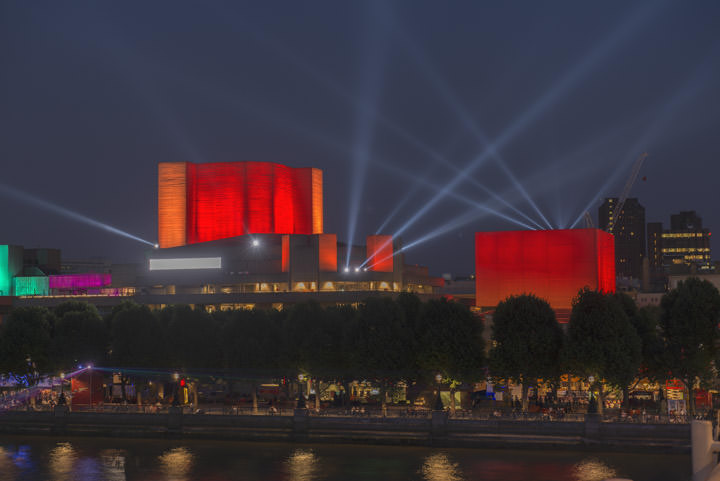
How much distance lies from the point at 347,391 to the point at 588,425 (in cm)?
2815

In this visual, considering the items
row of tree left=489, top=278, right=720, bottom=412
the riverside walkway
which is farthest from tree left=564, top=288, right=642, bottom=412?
the riverside walkway

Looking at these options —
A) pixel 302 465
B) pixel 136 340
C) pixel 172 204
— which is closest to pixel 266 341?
pixel 136 340

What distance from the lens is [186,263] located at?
146 metres

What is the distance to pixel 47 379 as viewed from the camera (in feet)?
337

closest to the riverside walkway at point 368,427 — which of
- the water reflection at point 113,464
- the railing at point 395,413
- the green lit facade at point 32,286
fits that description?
the railing at point 395,413

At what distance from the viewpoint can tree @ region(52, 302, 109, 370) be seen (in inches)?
4082

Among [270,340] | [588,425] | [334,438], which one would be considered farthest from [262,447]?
[588,425]

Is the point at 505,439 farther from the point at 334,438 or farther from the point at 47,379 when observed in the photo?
the point at 47,379

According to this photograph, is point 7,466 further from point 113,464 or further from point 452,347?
point 452,347

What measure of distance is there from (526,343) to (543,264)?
44.7 m

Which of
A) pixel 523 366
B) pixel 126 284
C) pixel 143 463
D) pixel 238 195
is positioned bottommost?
pixel 143 463

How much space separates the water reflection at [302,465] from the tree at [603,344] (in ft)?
88.8

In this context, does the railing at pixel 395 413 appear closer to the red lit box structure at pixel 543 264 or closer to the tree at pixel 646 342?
the tree at pixel 646 342

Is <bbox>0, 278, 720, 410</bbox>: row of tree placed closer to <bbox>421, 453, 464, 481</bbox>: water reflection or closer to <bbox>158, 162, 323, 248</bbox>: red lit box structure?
<bbox>421, 453, 464, 481</bbox>: water reflection
